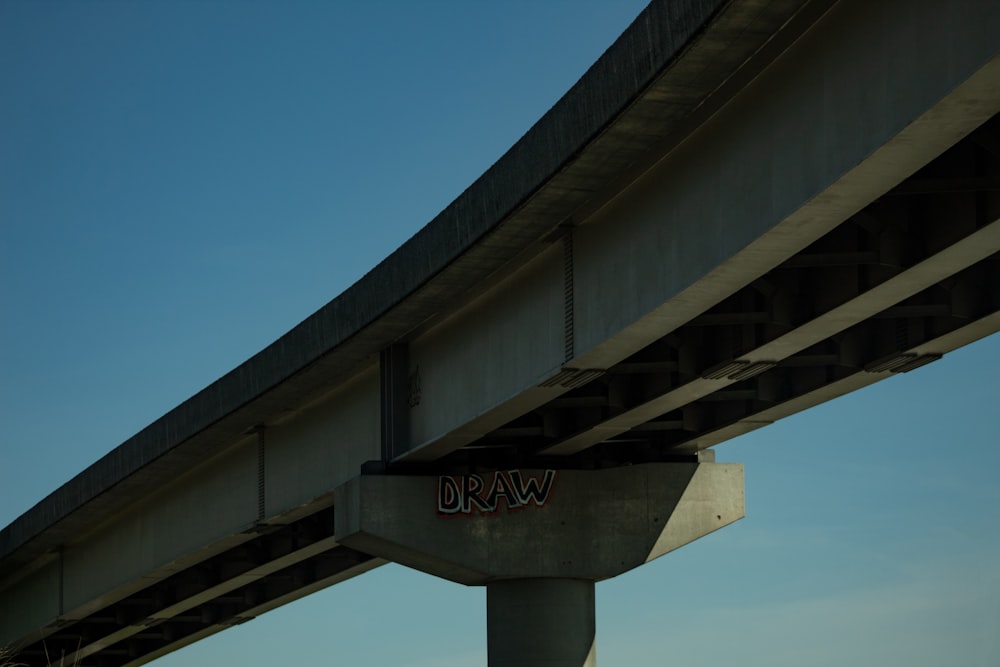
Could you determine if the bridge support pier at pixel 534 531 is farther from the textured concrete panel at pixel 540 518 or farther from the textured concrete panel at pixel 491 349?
the textured concrete panel at pixel 491 349

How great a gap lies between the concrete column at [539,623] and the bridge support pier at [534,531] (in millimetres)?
16

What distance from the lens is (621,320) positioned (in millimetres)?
20875

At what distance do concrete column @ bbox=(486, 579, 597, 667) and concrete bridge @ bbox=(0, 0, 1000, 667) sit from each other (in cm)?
5

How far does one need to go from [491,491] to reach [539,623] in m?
2.26

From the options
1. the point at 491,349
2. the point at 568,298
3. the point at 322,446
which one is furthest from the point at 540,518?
the point at 568,298

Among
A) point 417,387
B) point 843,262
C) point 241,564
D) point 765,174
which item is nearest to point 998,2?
point 765,174

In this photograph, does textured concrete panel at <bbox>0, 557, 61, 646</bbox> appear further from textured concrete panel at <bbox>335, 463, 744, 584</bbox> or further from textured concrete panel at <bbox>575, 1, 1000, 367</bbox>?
textured concrete panel at <bbox>575, 1, 1000, 367</bbox>

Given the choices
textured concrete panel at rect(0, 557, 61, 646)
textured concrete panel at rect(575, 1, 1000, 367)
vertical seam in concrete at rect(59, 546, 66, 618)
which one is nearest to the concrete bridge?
textured concrete panel at rect(575, 1, 1000, 367)

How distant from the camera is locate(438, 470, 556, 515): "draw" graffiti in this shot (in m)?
28.4

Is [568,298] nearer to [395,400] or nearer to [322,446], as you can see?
[395,400]

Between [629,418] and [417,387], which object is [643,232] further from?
[417,387]

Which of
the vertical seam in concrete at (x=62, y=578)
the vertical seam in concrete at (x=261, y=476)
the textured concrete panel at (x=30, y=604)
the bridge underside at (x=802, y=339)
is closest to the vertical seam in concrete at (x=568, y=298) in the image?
the bridge underside at (x=802, y=339)

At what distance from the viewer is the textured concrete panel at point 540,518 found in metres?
28.2

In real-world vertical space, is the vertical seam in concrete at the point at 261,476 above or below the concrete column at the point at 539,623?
above
